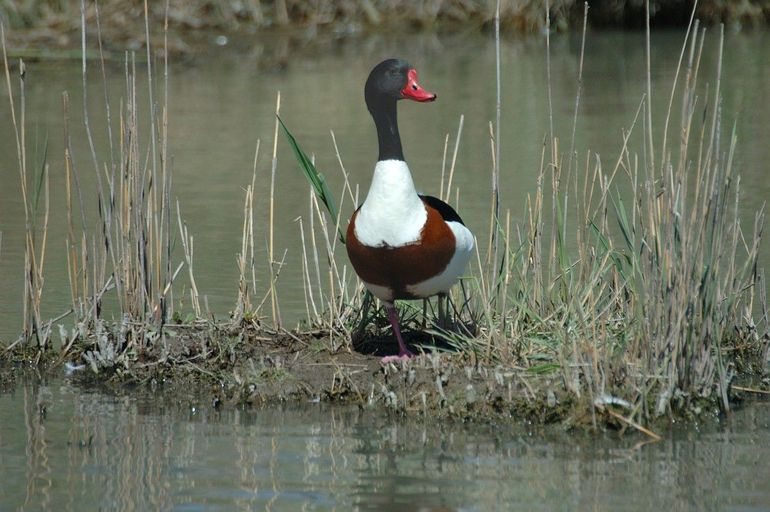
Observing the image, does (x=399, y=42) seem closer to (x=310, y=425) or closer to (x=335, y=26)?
(x=335, y=26)

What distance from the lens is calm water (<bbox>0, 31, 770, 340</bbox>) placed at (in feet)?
28.9

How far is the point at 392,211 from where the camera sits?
5.38m

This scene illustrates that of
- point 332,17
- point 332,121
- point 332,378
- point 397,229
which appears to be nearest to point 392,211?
point 397,229

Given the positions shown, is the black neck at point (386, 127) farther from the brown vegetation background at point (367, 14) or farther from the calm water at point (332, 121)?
the brown vegetation background at point (367, 14)

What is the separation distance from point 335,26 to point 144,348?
14215 millimetres

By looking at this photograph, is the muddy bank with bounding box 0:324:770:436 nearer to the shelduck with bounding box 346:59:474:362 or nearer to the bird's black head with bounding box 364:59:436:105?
A: the shelduck with bounding box 346:59:474:362

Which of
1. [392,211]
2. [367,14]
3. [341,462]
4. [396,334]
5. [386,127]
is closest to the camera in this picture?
[341,462]

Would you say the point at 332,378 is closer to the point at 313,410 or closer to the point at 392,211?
the point at 313,410

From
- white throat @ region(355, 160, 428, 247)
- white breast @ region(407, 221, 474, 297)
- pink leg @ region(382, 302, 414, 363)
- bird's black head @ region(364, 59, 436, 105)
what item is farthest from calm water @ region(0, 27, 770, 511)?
bird's black head @ region(364, 59, 436, 105)

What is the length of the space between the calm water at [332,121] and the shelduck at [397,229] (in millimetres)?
1432

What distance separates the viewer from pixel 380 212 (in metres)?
5.39

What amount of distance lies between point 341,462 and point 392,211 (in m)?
1.04

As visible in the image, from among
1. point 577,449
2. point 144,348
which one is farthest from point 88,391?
point 577,449

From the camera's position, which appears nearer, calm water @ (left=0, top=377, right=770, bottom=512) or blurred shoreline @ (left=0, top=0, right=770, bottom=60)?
calm water @ (left=0, top=377, right=770, bottom=512)
